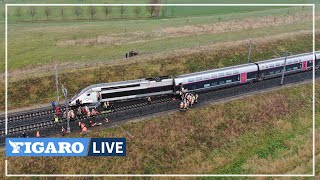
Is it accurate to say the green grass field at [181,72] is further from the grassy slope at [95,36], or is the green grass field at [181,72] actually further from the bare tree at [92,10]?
the bare tree at [92,10]

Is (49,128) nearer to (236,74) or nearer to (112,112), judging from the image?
(112,112)

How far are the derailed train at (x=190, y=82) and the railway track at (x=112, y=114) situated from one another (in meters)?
1.06

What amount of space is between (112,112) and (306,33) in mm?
52433

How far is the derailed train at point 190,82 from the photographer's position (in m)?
49.7

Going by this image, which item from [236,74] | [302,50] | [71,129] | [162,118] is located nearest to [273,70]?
[236,74]

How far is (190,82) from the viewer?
53.0m

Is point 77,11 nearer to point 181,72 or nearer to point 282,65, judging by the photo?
point 181,72

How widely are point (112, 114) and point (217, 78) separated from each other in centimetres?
1724

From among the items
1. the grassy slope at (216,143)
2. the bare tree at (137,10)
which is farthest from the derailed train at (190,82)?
the bare tree at (137,10)

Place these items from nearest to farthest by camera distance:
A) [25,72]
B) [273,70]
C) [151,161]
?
[151,161], [273,70], [25,72]

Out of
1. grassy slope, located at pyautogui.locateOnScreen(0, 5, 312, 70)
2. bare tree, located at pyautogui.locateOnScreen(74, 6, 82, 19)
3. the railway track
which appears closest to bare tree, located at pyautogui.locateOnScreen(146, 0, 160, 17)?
grassy slope, located at pyautogui.locateOnScreen(0, 5, 312, 70)

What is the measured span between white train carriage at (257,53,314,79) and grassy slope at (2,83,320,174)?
6.04m

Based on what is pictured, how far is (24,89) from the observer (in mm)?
55719

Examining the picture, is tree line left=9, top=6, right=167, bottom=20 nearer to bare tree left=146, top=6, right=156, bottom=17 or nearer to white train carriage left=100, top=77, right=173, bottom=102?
bare tree left=146, top=6, right=156, bottom=17
